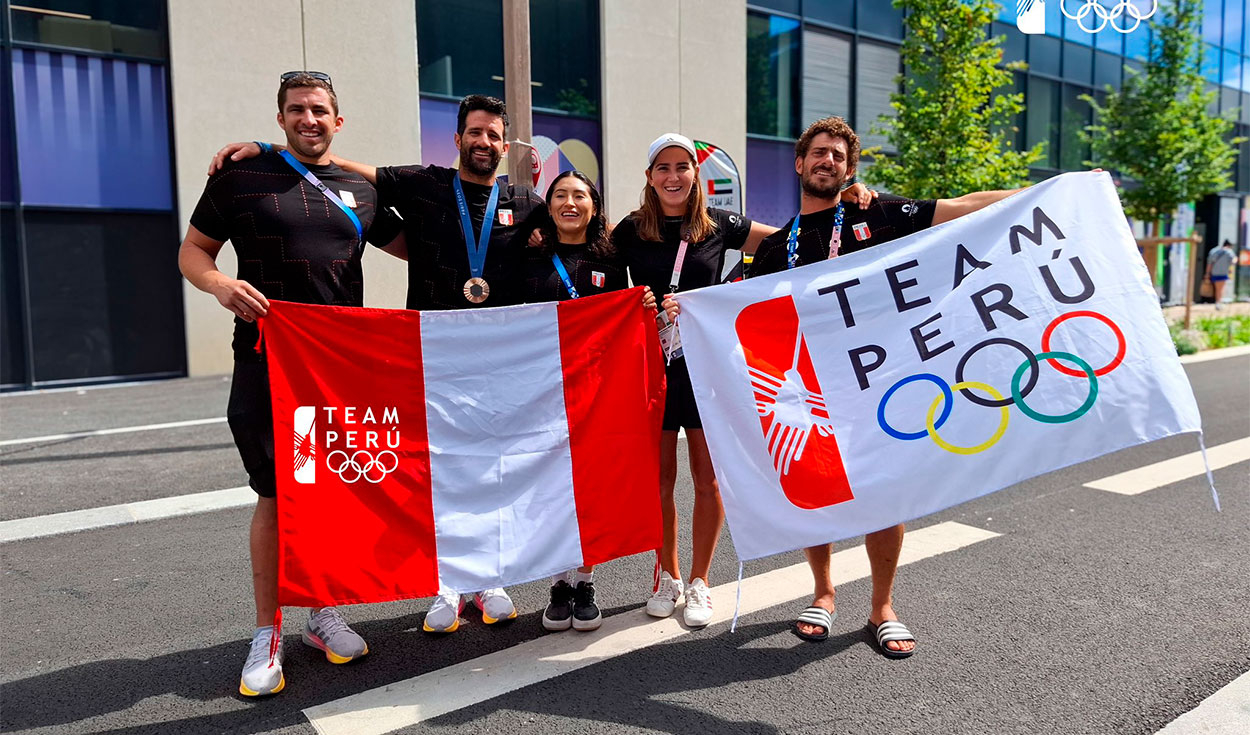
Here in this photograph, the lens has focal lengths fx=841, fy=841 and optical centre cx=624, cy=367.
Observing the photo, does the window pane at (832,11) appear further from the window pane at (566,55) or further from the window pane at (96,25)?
the window pane at (96,25)

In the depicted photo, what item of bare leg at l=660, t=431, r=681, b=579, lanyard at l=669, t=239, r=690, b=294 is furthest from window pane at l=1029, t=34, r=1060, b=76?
bare leg at l=660, t=431, r=681, b=579

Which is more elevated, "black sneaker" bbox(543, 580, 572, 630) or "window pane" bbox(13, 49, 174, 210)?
"window pane" bbox(13, 49, 174, 210)

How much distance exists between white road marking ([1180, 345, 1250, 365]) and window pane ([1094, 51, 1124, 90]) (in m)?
10.8

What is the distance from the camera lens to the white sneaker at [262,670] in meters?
3.07

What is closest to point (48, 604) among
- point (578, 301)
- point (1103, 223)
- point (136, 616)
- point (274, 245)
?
point (136, 616)

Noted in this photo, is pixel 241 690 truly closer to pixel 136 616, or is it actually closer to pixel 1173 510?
pixel 136 616

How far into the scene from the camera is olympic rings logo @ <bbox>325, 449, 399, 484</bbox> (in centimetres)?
321

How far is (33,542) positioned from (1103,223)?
19.3ft

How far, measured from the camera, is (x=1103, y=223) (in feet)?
11.2

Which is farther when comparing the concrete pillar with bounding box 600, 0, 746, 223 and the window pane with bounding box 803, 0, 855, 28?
the window pane with bounding box 803, 0, 855, 28

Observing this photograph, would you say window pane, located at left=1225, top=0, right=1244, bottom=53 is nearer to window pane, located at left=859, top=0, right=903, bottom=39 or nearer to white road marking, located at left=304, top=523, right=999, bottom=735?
window pane, located at left=859, top=0, right=903, bottom=39

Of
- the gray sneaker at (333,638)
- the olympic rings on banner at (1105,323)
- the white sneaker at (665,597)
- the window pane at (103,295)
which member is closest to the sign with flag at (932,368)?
the olympic rings on banner at (1105,323)

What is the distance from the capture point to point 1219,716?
2861mm

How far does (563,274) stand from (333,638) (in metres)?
1.77
